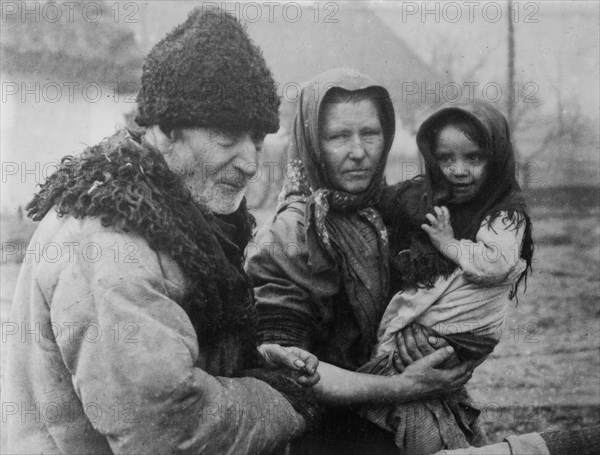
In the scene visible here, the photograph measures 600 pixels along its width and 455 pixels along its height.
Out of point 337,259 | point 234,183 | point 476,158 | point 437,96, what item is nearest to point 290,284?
point 337,259

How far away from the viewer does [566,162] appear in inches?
133

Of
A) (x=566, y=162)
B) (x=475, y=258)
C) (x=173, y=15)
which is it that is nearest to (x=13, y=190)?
(x=173, y=15)

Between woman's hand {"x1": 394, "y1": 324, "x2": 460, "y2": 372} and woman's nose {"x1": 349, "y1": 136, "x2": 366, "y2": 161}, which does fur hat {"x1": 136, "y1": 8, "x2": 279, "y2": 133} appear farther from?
woman's hand {"x1": 394, "y1": 324, "x2": 460, "y2": 372}

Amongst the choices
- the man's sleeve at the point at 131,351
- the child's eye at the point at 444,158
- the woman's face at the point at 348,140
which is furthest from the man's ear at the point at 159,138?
the child's eye at the point at 444,158

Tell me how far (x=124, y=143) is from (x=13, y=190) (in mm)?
930

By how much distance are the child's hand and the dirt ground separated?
58 centimetres

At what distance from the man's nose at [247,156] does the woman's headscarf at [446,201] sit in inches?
22.9

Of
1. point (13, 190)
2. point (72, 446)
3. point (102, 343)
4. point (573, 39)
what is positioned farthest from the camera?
point (573, 39)

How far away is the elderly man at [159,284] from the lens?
2.09 metres

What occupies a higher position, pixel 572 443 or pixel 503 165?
pixel 503 165

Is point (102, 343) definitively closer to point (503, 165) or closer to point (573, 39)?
point (503, 165)

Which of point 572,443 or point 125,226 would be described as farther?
point 572,443

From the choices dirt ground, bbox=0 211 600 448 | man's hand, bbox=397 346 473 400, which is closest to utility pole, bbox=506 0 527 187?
dirt ground, bbox=0 211 600 448

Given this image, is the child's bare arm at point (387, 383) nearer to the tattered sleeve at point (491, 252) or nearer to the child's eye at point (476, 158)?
the tattered sleeve at point (491, 252)
